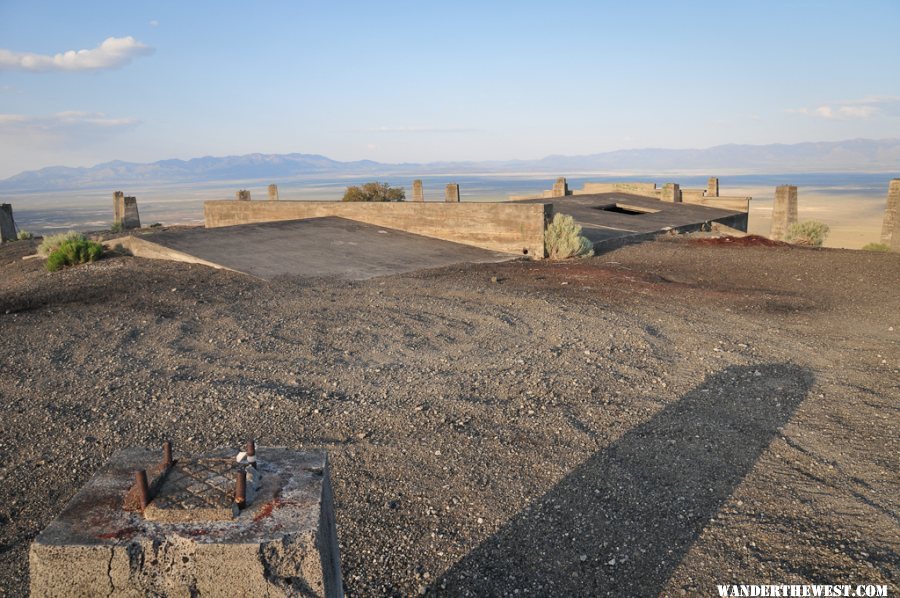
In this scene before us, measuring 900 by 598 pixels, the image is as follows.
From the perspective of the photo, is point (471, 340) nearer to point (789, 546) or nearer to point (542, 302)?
point (542, 302)

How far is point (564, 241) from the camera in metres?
17.3

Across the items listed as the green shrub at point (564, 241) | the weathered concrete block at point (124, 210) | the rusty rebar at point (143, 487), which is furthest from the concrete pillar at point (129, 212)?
the rusty rebar at point (143, 487)

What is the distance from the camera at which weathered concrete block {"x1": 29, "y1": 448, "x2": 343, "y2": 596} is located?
276 cm

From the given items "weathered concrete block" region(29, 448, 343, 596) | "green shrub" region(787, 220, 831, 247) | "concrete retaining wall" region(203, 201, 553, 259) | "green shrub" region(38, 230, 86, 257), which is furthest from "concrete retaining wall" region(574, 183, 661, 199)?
"weathered concrete block" region(29, 448, 343, 596)

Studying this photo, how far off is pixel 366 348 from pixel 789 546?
5.49 m

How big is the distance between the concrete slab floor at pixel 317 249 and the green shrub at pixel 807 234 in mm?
12884

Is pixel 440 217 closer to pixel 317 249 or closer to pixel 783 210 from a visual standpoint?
pixel 317 249

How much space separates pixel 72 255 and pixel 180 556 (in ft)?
48.9

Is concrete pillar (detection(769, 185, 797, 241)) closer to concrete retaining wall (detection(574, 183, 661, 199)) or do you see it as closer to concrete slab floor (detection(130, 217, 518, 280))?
concrete retaining wall (detection(574, 183, 661, 199))

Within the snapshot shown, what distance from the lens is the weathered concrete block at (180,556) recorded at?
276cm

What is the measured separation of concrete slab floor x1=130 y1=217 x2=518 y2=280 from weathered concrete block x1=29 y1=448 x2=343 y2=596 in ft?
36.7

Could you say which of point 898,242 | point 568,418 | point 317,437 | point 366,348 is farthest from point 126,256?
point 898,242

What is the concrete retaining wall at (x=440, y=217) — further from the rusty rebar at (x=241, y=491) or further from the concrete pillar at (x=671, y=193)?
the concrete pillar at (x=671, y=193)

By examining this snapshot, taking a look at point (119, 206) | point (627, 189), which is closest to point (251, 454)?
point (119, 206)
